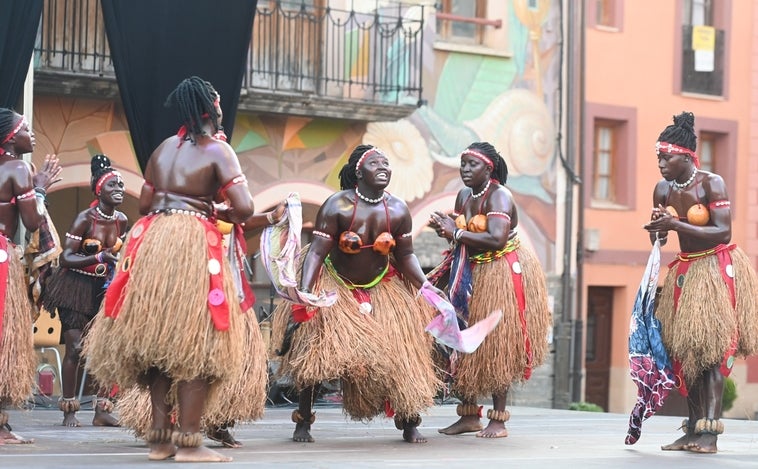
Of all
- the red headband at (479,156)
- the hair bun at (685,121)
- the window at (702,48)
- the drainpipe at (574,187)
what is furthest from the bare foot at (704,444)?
the window at (702,48)

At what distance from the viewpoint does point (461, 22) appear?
21703 mm

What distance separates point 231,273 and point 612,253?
15806 millimetres

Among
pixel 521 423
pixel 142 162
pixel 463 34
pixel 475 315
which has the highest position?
pixel 463 34

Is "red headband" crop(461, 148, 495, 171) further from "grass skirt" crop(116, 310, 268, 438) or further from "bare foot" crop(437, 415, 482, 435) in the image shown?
"grass skirt" crop(116, 310, 268, 438)

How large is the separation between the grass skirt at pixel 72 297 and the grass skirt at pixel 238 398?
2852 mm

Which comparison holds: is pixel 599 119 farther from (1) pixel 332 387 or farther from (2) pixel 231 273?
(2) pixel 231 273

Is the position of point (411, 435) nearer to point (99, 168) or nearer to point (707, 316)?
point (707, 316)

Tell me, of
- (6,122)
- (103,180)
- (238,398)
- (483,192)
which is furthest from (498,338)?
(6,122)

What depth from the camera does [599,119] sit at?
23.9 meters

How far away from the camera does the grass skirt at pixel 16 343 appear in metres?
9.66

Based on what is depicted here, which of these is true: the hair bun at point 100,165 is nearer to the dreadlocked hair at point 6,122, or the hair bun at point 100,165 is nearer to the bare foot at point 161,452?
the dreadlocked hair at point 6,122

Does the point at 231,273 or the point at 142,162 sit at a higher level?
the point at 142,162

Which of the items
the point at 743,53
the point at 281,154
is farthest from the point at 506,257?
the point at 743,53

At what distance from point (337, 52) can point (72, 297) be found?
8334 mm
